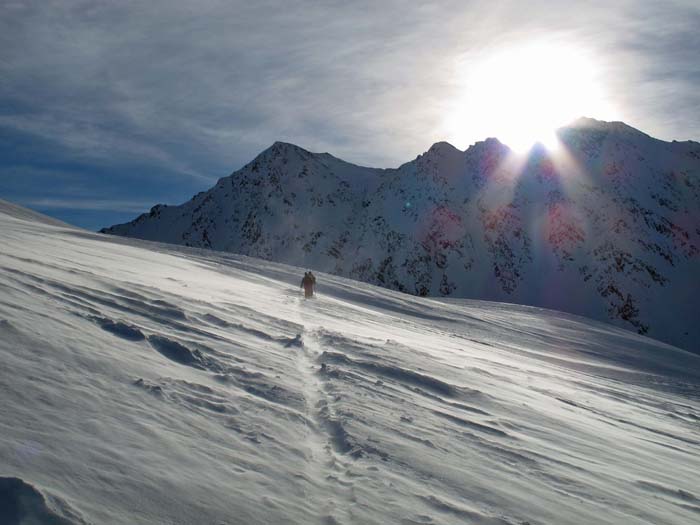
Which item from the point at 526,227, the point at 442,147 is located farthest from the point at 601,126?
the point at 442,147

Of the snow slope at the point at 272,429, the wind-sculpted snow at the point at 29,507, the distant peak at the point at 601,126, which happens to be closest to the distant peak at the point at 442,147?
the distant peak at the point at 601,126

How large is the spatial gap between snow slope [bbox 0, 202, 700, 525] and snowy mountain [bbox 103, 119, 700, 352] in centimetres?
11308

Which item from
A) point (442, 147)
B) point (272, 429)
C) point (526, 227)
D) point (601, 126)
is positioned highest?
point (601, 126)

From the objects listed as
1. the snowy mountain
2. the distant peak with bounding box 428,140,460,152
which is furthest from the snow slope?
the distant peak with bounding box 428,140,460,152

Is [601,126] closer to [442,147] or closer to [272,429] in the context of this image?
[442,147]

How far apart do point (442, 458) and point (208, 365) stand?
2902 mm

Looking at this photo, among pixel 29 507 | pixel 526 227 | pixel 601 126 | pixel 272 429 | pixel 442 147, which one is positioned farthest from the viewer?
pixel 442 147

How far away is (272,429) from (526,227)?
141 m

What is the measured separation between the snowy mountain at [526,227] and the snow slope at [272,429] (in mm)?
113080

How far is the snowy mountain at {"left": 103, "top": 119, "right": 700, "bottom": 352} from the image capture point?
118 metres

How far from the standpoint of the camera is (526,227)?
447ft

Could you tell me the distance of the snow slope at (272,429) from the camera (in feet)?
10.3

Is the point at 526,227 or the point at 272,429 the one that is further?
the point at 526,227

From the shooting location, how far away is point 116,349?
5.56 m
